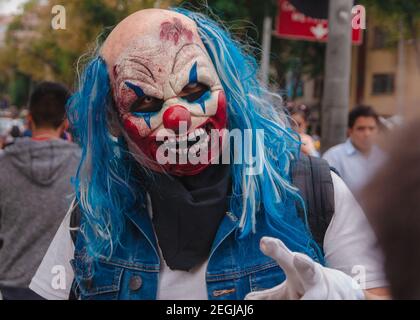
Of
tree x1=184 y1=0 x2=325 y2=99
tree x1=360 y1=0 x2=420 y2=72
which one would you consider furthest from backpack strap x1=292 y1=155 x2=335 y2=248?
tree x1=360 y1=0 x2=420 y2=72

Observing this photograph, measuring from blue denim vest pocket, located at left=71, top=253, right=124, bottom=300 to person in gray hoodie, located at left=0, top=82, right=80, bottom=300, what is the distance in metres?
1.35

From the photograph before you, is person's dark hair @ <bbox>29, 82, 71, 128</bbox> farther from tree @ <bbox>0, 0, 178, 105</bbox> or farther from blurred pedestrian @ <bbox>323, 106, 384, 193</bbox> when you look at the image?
blurred pedestrian @ <bbox>323, 106, 384, 193</bbox>

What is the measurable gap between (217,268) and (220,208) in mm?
158

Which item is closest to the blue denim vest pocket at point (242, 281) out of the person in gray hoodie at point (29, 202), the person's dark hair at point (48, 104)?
the person in gray hoodie at point (29, 202)

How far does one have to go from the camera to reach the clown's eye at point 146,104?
1.78 meters

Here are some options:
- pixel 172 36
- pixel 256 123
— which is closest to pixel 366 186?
pixel 256 123

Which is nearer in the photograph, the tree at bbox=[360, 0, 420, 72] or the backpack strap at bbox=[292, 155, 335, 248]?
the backpack strap at bbox=[292, 155, 335, 248]

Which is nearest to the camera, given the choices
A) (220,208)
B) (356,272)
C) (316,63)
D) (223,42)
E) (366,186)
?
(366,186)

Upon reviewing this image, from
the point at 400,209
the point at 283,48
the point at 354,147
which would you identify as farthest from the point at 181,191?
the point at 283,48

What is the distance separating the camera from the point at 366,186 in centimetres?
94

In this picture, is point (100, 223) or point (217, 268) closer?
point (217, 268)

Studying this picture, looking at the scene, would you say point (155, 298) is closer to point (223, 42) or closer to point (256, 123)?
point (256, 123)

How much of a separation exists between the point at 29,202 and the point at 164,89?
165cm

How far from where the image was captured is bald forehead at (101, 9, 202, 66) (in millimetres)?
1793
